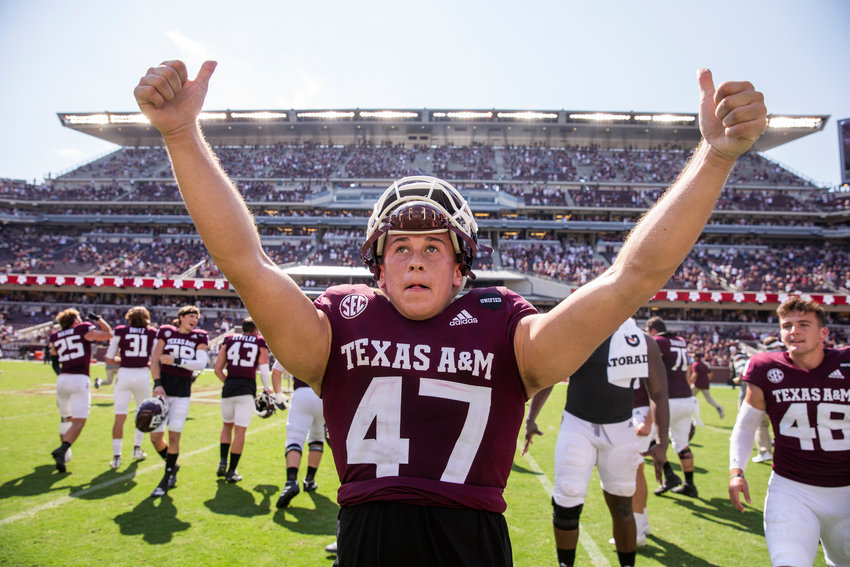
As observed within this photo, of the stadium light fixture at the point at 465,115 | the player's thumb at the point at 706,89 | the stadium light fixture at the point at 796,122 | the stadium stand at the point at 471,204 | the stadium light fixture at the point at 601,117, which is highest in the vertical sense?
the stadium light fixture at the point at 465,115

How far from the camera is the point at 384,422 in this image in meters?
1.76

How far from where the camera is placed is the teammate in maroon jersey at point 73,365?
7742 millimetres

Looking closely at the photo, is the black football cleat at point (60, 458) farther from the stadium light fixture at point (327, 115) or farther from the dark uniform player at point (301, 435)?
the stadium light fixture at point (327, 115)

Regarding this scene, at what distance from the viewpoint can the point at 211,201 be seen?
155 centimetres

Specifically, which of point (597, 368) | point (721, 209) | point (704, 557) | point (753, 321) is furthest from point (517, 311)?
point (721, 209)

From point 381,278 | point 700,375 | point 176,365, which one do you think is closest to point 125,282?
point 176,365

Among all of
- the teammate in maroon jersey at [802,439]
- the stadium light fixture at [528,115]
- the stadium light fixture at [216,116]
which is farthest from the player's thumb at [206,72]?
the stadium light fixture at [216,116]

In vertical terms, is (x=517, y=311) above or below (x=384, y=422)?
above

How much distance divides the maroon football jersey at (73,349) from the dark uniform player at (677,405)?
8.98 metres

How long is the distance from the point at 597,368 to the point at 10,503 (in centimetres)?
696

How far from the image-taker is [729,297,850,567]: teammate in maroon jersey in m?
3.40

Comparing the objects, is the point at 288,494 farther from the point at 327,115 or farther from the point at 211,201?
the point at 327,115

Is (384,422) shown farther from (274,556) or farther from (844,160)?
(844,160)

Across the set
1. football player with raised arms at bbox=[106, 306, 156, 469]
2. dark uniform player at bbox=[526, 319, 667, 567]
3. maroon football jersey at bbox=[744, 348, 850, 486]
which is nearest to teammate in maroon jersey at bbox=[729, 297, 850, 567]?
maroon football jersey at bbox=[744, 348, 850, 486]
